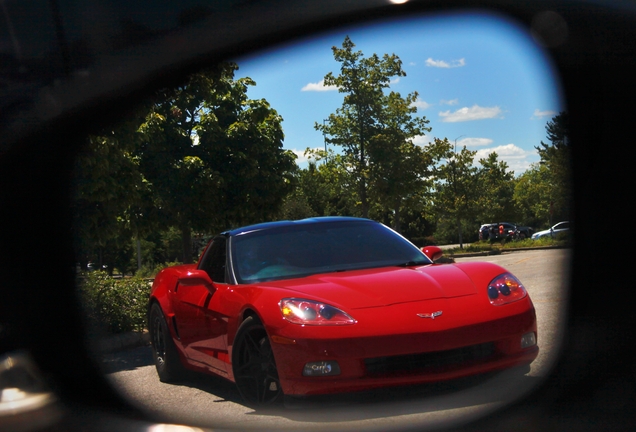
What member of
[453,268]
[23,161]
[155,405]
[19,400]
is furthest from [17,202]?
[453,268]

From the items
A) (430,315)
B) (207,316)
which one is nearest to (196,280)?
(207,316)

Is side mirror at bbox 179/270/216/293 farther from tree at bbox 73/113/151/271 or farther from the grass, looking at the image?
the grass

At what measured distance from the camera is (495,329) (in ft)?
12.9

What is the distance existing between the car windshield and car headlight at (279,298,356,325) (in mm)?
750

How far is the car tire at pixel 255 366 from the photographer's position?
4.13 meters

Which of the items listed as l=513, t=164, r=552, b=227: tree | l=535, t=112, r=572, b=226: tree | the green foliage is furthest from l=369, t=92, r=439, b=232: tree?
l=513, t=164, r=552, b=227: tree

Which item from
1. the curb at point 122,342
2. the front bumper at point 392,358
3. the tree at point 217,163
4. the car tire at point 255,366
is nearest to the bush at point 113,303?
the curb at point 122,342

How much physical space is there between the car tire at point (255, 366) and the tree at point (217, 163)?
13.8m

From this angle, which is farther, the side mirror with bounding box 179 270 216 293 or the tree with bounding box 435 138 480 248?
the tree with bounding box 435 138 480 248

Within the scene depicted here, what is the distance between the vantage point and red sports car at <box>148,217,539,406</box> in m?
3.79

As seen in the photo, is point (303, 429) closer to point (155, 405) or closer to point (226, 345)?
point (226, 345)

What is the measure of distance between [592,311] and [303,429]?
158 inches

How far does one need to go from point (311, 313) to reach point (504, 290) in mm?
1223

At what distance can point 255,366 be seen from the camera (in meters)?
4.29
